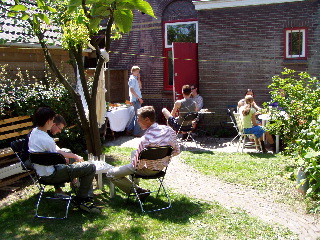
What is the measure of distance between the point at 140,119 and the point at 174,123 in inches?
177

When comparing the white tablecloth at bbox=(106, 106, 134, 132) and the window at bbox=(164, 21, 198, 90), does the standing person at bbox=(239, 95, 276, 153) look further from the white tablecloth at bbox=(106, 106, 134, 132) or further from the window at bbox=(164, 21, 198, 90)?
the window at bbox=(164, 21, 198, 90)

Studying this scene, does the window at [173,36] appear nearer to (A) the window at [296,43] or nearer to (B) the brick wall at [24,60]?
(A) the window at [296,43]

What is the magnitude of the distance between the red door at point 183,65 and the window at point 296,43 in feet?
8.94

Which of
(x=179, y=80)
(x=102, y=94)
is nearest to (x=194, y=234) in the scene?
(x=102, y=94)

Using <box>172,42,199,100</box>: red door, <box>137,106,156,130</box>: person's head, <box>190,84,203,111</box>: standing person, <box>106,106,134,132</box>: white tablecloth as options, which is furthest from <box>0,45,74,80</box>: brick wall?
<box>137,106,156,130</box>: person's head

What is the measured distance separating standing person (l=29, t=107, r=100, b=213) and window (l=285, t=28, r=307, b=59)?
818 cm

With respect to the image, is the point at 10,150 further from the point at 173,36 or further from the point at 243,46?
the point at 173,36

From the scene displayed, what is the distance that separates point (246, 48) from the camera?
39.5 feet

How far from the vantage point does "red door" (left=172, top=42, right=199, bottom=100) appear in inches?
489

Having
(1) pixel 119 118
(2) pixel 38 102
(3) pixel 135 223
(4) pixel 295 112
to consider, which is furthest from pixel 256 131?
(3) pixel 135 223

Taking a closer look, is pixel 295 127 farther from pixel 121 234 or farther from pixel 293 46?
pixel 293 46

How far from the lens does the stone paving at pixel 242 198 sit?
5135mm

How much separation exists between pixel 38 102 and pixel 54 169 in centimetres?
310

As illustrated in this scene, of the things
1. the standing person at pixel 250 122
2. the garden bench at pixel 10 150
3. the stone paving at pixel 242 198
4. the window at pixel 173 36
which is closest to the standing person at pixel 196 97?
the window at pixel 173 36
